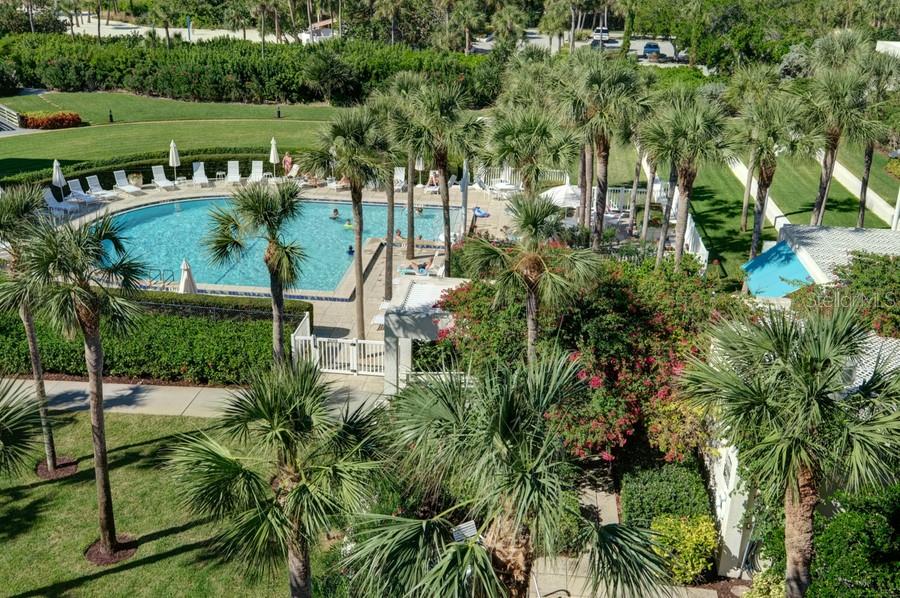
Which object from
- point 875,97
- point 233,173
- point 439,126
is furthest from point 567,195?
point 233,173

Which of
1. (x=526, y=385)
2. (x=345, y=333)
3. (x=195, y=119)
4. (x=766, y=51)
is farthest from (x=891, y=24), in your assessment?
(x=526, y=385)

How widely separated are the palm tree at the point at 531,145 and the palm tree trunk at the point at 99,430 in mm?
11732

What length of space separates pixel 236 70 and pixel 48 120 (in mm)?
13015

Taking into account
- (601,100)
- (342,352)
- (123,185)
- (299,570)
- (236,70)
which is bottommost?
(342,352)

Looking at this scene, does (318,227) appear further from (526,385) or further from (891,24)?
(891,24)

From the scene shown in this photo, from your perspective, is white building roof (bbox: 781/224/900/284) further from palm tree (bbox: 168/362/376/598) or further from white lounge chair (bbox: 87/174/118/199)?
white lounge chair (bbox: 87/174/118/199)

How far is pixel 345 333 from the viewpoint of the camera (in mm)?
22828

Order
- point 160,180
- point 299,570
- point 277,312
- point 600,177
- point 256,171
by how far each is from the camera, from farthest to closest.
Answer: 1. point 256,171
2. point 160,180
3. point 600,177
4. point 277,312
5. point 299,570

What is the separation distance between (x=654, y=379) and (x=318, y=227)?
795 inches

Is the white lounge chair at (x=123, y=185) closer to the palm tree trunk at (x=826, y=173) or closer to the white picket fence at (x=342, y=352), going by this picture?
the white picket fence at (x=342, y=352)

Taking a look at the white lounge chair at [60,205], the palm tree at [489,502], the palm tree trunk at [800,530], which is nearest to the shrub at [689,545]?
the palm tree trunk at [800,530]

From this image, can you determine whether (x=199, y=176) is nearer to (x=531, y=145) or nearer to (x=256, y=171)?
(x=256, y=171)

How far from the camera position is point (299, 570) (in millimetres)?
10570

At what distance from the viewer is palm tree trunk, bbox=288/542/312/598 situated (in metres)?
10.3
